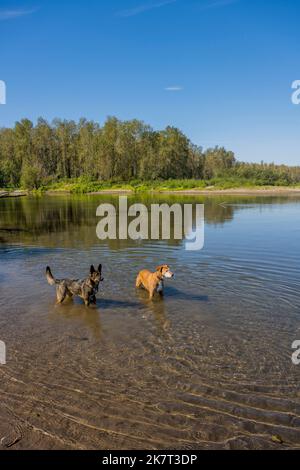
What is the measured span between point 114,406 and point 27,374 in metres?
2.19

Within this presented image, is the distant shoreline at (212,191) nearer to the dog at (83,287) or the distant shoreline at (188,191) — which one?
the distant shoreline at (188,191)

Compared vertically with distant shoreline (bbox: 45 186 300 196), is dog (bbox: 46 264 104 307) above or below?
below

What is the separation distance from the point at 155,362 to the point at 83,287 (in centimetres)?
414

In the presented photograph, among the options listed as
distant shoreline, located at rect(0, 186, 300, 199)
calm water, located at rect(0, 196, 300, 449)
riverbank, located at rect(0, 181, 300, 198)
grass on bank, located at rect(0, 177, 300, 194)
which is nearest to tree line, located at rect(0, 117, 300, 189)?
grass on bank, located at rect(0, 177, 300, 194)

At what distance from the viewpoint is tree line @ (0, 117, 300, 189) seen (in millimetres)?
119125

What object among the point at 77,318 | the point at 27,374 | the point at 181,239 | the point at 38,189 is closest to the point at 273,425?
the point at 27,374

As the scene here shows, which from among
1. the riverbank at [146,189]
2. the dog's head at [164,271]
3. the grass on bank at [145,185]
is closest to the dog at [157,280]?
the dog's head at [164,271]

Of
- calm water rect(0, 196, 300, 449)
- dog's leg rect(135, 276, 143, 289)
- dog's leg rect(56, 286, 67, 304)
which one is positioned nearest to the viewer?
calm water rect(0, 196, 300, 449)

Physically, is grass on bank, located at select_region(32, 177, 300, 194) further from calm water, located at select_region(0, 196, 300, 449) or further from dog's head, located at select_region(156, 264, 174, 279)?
dog's head, located at select_region(156, 264, 174, 279)

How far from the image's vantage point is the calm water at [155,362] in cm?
564

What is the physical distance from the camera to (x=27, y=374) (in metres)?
7.37

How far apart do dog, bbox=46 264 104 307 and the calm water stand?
0.34 m

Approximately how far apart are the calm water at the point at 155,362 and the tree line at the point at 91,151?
107 metres

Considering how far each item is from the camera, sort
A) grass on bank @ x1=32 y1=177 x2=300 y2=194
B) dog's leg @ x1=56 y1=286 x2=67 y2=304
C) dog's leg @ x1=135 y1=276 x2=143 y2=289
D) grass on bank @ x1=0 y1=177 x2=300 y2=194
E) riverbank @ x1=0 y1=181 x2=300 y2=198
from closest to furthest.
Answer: dog's leg @ x1=56 y1=286 x2=67 y2=304 < dog's leg @ x1=135 y1=276 x2=143 y2=289 < riverbank @ x1=0 y1=181 x2=300 y2=198 < grass on bank @ x1=0 y1=177 x2=300 y2=194 < grass on bank @ x1=32 y1=177 x2=300 y2=194
